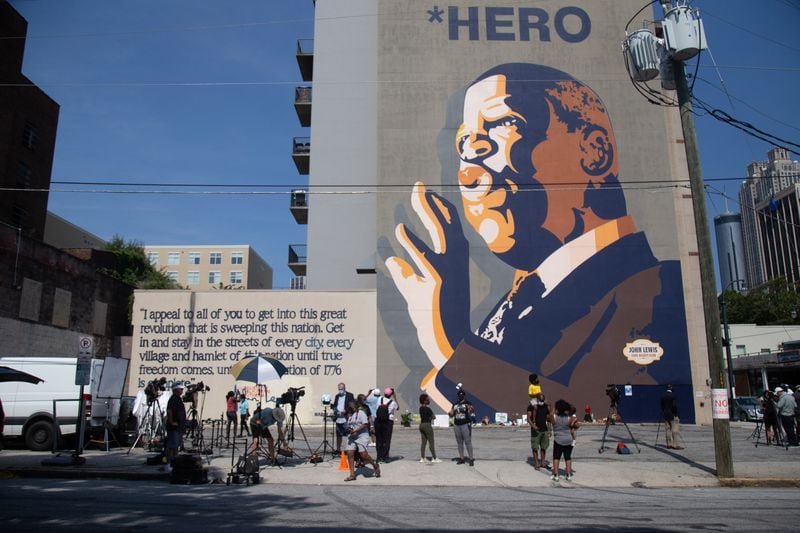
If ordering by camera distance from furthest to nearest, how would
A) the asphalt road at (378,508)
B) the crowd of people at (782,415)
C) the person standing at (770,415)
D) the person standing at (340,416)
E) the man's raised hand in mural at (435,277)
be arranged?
the man's raised hand in mural at (435,277)
the person standing at (770,415)
the crowd of people at (782,415)
the person standing at (340,416)
the asphalt road at (378,508)

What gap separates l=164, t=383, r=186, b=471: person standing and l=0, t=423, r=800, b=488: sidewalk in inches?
21.9

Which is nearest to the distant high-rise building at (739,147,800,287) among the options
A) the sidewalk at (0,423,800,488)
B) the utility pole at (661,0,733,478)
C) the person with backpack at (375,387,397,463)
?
the utility pole at (661,0,733,478)

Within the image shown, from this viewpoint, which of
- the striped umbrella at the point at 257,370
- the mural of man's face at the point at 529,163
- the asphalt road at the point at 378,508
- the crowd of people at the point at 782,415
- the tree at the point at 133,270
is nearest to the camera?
the asphalt road at the point at 378,508

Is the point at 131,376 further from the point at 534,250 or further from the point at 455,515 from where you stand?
the point at 455,515

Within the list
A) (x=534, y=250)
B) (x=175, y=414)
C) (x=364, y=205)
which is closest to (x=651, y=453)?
(x=175, y=414)

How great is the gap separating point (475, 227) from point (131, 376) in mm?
18935

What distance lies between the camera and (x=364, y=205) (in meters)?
36.2

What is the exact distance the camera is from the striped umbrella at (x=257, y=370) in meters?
15.8

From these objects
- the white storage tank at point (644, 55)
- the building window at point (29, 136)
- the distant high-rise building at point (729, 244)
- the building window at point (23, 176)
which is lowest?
the distant high-rise building at point (729, 244)

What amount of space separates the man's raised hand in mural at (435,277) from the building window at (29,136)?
28461 millimetres

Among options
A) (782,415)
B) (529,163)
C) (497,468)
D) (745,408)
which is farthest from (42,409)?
(745,408)

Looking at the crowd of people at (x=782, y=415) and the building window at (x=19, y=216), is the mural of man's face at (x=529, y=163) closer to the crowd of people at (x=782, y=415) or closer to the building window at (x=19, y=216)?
the crowd of people at (x=782, y=415)

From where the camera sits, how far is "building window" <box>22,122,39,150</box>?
4300cm

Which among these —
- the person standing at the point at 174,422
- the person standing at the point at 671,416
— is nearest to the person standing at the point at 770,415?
the person standing at the point at 671,416
